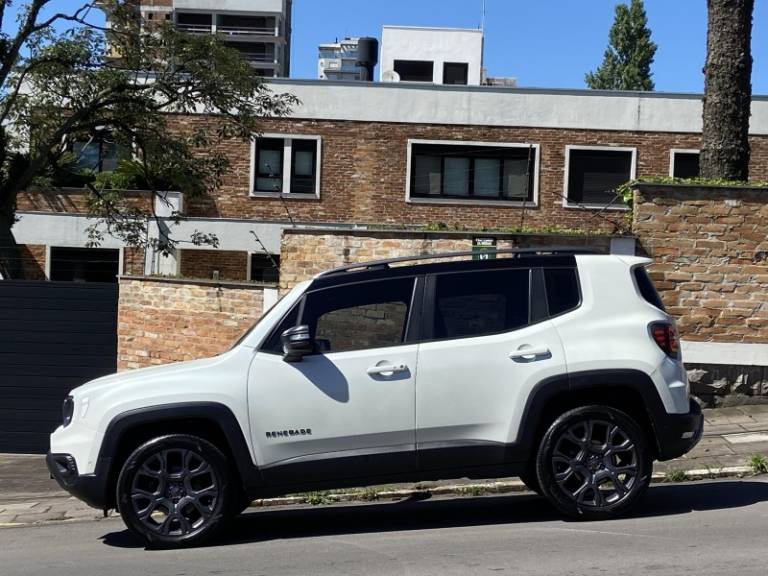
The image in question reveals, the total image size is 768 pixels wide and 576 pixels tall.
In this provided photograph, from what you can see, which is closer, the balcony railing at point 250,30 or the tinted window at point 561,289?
the tinted window at point 561,289

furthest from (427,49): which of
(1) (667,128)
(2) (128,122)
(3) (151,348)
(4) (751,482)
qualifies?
(4) (751,482)

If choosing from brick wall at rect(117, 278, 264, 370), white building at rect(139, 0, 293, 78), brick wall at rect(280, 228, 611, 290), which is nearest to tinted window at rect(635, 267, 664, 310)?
brick wall at rect(280, 228, 611, 290)

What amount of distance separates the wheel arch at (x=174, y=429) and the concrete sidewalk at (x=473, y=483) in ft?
7.03

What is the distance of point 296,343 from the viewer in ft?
21.8

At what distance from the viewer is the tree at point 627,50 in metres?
58.9

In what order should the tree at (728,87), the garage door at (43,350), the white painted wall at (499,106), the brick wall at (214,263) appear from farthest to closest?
the brick wall at (214,263), the white painted wall at (499,106), the garage door at (43,350), the tree at (728,87)

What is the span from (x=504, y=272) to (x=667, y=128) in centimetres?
1701

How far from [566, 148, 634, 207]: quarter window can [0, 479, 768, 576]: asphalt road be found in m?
15.2

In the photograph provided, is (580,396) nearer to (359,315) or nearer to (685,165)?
(359,315)

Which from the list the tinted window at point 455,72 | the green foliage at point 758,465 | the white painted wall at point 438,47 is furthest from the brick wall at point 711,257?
the tinted window at point 455,72

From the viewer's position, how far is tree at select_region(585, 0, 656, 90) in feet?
193

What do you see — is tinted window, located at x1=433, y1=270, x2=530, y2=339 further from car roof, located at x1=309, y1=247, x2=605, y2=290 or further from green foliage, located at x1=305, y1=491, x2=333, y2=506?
green foliage, located at x1=305, y1=491, x2=333, y2=506

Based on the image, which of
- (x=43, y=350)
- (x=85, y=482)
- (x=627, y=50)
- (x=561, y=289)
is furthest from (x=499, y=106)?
(x=627, y=50)

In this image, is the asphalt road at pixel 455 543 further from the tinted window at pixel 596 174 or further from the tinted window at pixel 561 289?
the tinted window at pixel 596 174
